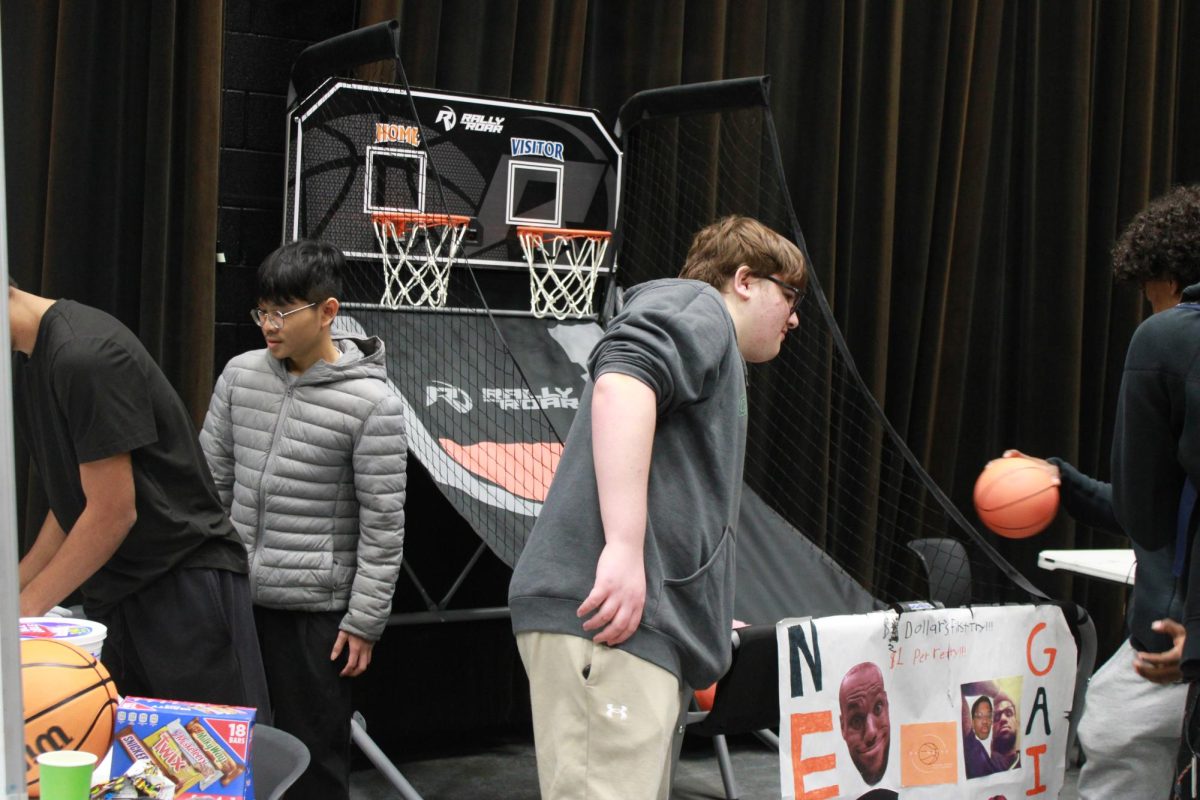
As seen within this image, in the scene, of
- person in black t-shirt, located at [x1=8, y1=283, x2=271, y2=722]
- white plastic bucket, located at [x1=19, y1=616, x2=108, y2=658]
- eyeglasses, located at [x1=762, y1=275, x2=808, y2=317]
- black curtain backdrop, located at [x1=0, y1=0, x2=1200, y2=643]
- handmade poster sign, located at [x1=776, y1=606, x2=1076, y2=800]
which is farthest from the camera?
black curtain backdrop, located at [x1=0, y1=0, x2=1200, y2=643]

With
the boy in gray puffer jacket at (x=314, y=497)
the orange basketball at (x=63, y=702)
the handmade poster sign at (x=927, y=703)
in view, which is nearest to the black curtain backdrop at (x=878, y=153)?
the boy in gray puffer jacket at (x=314, y=497)

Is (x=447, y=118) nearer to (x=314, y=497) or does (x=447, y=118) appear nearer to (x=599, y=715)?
(x=314, y=497)

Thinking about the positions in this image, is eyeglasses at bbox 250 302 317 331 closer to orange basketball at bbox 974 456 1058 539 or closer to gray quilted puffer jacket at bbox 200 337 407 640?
gray quilted puffer jacket at bbox 200 337 407 640

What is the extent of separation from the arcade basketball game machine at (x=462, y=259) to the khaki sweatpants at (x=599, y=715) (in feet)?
3.55

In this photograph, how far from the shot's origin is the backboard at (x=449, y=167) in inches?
126

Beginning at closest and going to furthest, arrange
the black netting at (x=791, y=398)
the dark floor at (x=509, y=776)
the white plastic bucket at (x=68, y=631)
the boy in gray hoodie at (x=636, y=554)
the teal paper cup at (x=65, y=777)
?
the teal paper cup at (x=65, y=777) < the white plastic bucket at (x=68, y=631) < the boy in gray hoodie at (x=636, y=554) < the dark floor at (x=509, y=776) < the black netting at (x=791, y=398)

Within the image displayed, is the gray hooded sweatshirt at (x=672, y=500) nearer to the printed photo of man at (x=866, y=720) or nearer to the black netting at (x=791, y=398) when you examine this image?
the printed photo of man at (x=866, y=720)

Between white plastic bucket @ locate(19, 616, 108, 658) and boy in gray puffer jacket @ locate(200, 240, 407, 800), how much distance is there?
96 cm

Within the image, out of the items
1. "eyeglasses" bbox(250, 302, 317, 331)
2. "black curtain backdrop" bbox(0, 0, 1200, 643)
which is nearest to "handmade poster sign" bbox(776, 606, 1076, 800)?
"eyeglasses" bbox(250, 302, 317, 331)

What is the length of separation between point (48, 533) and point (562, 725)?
0.83 meters

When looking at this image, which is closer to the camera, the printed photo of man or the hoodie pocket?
the hoodie pocket

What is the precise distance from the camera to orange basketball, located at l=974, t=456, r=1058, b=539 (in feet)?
8.11

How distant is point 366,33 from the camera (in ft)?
9.30

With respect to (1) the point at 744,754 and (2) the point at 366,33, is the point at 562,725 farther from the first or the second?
(1) the point at 744,754
